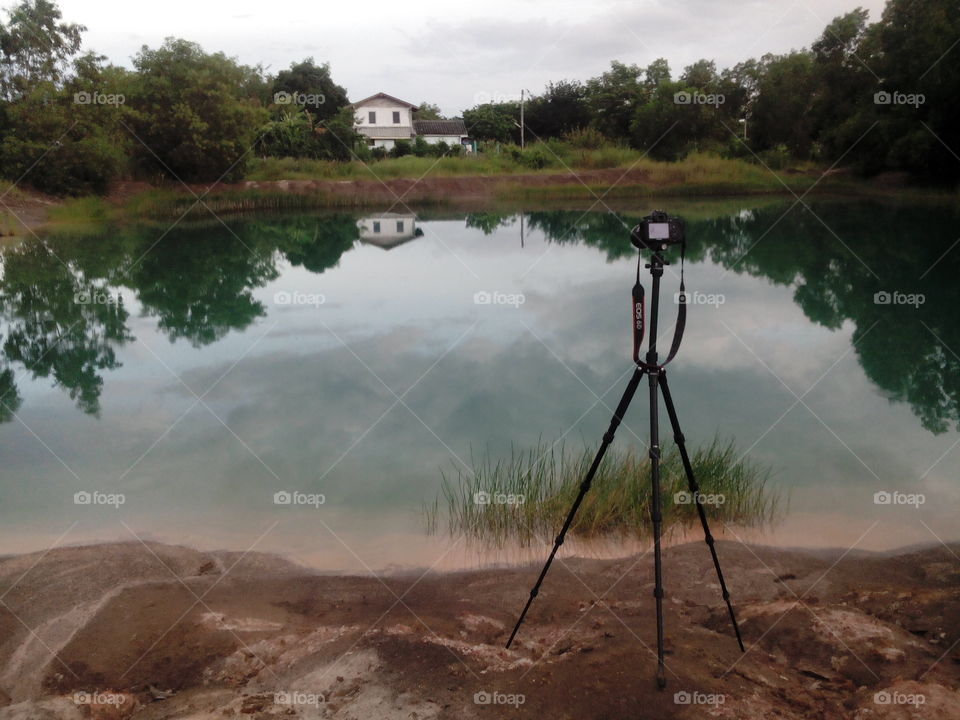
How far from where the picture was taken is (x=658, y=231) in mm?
2656

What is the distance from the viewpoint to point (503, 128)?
45.4 meters

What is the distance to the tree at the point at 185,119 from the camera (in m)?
30.1

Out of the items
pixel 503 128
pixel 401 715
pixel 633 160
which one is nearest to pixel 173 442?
pixel 401 715

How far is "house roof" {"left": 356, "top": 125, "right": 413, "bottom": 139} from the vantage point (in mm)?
48000

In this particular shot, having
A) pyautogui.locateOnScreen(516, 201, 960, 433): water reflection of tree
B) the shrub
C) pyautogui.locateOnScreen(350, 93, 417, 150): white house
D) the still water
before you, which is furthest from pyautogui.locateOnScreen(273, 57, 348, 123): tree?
the still water

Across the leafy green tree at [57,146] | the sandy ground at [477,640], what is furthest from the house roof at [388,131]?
the sandy ground at [477,640]

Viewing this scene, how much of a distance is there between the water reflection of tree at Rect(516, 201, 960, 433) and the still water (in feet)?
0.21

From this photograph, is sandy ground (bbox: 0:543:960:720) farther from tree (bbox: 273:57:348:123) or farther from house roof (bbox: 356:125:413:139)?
house roof (bbox: 356:125:413:139)

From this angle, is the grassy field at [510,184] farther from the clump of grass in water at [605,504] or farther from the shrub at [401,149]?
the clump of grass in water at [605,504]

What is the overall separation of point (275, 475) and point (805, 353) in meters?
6.13

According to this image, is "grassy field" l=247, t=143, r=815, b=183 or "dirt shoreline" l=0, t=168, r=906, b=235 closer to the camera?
"dirt shoreline" l=0, t=168, r=906, b=235

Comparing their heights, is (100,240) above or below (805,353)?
above

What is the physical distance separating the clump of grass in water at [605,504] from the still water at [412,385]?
0.60 ft

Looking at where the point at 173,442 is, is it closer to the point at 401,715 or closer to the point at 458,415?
the point at 458,415
